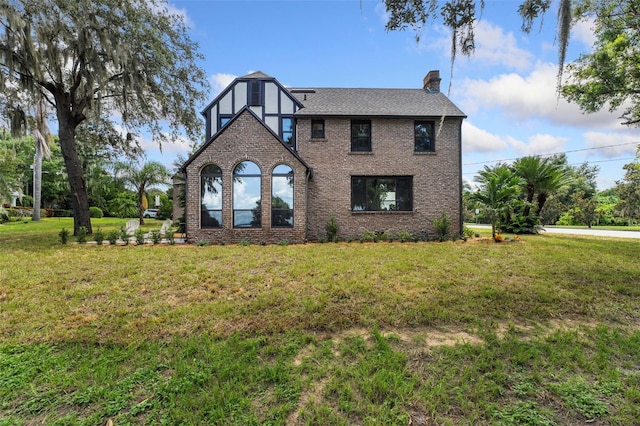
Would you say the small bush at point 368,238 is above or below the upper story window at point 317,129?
below

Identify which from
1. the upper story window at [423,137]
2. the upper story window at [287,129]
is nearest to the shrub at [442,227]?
the upper story window at [423,137]

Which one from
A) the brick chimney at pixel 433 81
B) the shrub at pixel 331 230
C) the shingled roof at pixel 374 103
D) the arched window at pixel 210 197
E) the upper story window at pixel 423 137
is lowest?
the shrub at pixel 331 230

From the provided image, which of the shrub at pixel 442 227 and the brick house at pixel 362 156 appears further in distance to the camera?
the brick house at pixel 362 156

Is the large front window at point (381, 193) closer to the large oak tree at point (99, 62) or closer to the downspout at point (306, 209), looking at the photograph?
the downspout at point (306, 209)

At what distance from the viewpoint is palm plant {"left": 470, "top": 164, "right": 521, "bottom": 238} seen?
461 inches

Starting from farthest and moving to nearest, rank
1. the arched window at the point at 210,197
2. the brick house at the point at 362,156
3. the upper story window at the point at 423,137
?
the upper story window at the point at 423,137 → the brick house at the point at 362,156 → the arched window at the point at 210,197

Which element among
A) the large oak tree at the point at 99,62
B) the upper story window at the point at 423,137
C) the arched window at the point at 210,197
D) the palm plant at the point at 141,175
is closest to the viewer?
the large oak tree at the point at 99,62

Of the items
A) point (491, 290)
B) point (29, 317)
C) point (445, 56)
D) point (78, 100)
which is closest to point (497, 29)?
point (445, 56)

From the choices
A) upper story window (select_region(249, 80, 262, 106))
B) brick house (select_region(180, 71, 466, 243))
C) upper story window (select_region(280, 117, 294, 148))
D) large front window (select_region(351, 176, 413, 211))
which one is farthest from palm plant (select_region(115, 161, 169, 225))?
large front window (select_region(351, 176, 413, 211))

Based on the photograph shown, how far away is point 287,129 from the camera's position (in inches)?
514

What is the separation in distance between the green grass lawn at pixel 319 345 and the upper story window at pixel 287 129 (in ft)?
25.6

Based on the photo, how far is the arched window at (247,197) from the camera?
11242 mm

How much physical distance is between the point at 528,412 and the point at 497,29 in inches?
186

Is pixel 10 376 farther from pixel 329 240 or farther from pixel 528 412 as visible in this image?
pixel 329 240
